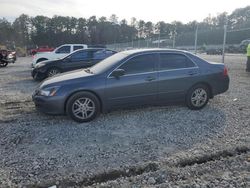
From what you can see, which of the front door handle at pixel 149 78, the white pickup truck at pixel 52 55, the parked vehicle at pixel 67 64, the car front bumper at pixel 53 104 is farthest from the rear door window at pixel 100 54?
the car front bumper at pixel 53 104

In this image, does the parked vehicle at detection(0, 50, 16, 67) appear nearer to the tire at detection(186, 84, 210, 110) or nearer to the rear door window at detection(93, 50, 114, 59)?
the rear door window at detection(93, 50, 114, 59)

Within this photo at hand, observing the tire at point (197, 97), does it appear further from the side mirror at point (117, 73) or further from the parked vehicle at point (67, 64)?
the parked vehicle at point (67, 64)

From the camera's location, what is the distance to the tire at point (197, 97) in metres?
6.96

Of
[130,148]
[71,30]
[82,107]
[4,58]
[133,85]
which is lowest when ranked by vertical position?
[130,148]

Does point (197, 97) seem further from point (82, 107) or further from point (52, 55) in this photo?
point (52, 55)

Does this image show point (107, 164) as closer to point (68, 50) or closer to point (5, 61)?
point (68, 50)

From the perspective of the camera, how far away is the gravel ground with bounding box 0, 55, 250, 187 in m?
3.74

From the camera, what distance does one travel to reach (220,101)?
7.91 meters

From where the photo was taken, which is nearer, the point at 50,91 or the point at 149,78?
the point at 50,91

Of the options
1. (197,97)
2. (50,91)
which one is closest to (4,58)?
(50,91)

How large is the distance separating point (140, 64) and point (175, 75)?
91 centimetres

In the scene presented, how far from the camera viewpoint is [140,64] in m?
6.55

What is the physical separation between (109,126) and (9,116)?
8.37 feet

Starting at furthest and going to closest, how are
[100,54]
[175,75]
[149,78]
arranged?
1. [100,54]
2. [175,75]
3. [149,78]
